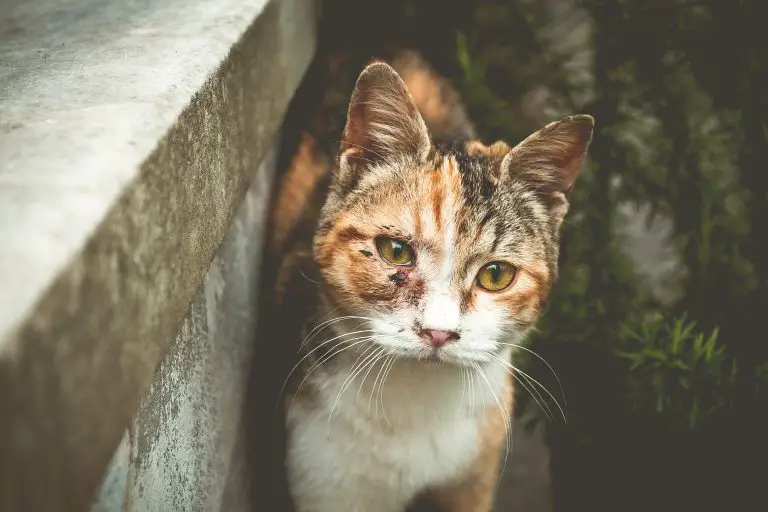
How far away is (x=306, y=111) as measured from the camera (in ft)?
5.83

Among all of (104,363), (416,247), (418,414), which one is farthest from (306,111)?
(104,363)

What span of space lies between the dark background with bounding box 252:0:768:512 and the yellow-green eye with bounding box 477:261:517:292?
560mm

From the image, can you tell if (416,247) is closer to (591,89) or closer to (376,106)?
(376,106)

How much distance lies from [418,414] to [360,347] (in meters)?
0.18

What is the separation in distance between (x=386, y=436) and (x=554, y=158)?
0.62 m

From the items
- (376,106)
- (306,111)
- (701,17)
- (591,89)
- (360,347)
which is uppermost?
(701,17)

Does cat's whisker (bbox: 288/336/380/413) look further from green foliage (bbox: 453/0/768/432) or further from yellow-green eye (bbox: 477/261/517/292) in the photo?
green foliage (bbox: 453/0/768/432)

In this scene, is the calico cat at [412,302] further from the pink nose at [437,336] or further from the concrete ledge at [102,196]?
the concrete ledge at [102,196]

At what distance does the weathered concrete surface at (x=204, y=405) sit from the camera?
0.81m

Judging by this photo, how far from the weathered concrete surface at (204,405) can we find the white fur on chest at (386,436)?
155 millimetres

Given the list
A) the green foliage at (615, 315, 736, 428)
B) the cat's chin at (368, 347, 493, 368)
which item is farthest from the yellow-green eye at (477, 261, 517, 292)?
the green foliage at (615, 315, 736, 428)

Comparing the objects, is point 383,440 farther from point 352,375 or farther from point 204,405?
point 204,405

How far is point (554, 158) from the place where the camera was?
1.25 metres

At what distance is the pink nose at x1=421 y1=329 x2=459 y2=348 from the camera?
1.08 metres
